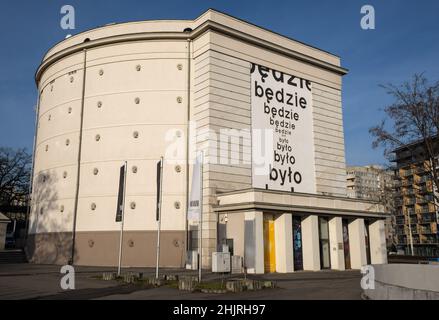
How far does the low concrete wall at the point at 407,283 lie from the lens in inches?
448

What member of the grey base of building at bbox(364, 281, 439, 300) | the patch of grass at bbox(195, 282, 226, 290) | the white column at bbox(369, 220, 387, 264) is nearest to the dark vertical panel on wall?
the patch of grass at bbox(195, 282, 226, 290)

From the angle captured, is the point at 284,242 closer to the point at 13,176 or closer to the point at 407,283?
the point at 407,283

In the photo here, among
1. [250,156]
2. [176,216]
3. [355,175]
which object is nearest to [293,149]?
Answer: [250,156]

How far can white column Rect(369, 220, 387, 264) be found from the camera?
1339 inches

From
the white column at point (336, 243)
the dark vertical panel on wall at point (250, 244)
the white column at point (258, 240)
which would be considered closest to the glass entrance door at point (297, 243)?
the white column at point (336, 243)

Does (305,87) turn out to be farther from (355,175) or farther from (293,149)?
(355,175)

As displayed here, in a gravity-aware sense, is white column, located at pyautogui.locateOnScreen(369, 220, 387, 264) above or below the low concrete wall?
above

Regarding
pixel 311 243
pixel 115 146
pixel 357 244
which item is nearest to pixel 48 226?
pixel 115 146

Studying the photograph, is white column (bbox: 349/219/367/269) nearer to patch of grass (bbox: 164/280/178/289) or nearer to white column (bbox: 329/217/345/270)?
white column (bbox: 329/217/345/270)

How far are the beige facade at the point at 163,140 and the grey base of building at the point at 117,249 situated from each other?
0.26ft

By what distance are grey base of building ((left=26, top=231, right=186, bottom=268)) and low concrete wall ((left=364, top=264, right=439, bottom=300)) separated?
1871 centimetres

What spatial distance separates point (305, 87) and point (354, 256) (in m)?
15.0

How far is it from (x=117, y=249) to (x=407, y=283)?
912 inches
